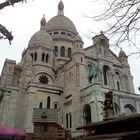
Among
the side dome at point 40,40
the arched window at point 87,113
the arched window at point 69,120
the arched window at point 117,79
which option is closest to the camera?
the arched window at point 87,113

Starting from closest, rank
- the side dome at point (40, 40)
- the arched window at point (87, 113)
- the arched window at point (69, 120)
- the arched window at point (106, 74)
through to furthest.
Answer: the arched window at point (87, 113) < the arched window at point (69, 120) < the arched window at point (106, 74) < the side dome at point (40, 40)

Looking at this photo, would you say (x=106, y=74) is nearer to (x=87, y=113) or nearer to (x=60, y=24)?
(x=87, y=113)

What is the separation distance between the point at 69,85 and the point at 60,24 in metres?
25.0

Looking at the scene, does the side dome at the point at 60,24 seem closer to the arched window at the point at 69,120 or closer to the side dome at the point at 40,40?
the side dome at the point at 40,40

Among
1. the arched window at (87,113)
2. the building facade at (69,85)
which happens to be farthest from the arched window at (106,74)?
the arched window at (87,113)

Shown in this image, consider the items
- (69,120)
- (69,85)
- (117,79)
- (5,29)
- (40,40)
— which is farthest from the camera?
(40,40)

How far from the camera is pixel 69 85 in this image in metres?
37.2

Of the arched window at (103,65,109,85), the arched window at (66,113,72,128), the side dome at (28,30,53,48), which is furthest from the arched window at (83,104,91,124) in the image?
the side dome at (28,30,53,48)

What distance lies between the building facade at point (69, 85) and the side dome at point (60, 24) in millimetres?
9602

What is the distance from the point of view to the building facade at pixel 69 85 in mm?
32125

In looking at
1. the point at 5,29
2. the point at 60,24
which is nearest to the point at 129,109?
the point at 5,29

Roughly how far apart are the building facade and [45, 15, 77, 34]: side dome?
960 cm

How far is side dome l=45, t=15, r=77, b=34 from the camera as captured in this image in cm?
5672

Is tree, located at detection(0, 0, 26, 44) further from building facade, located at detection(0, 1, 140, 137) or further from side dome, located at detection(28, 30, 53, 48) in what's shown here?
side dome, located at detection(28, 30, 53, 48)
